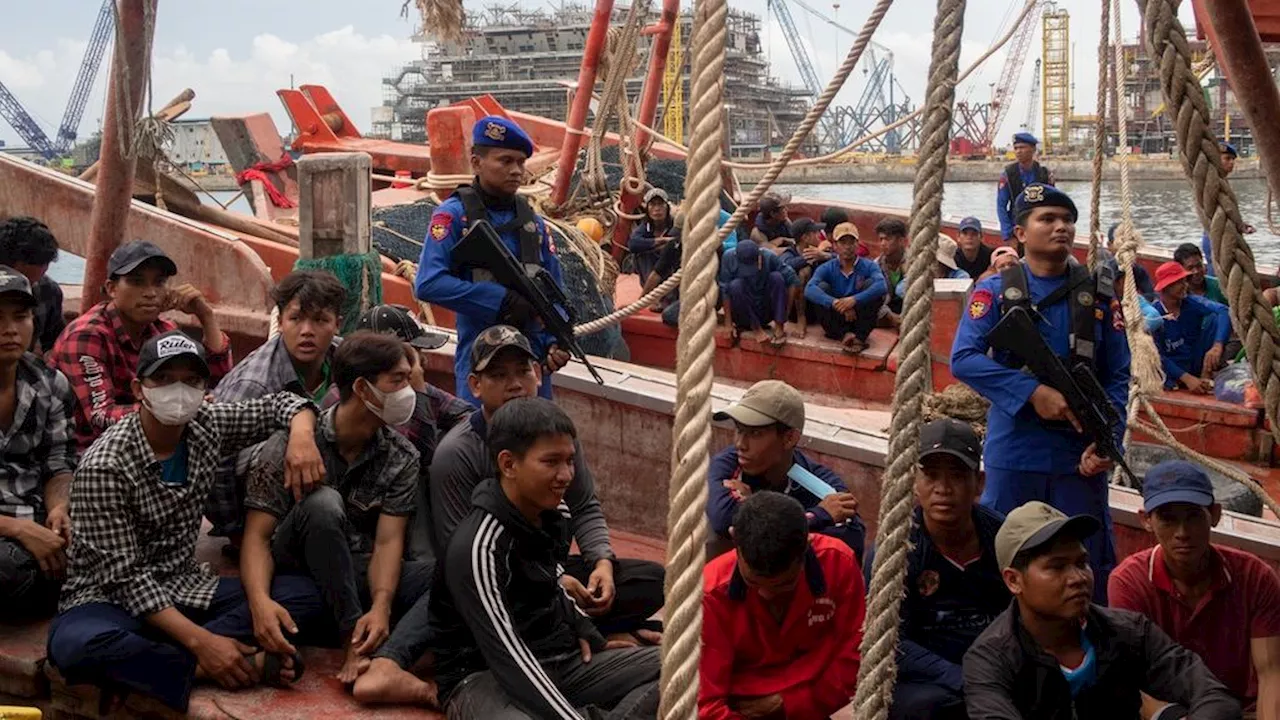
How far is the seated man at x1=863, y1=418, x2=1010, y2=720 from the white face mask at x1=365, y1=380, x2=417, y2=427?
56.1 inches

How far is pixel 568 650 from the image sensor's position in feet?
12.2

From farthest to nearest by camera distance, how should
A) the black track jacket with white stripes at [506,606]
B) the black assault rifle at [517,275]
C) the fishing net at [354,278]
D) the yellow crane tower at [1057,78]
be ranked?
the yellow crane tower at [1057,78]
the fishing net at [354,278]
the black assault rifle at [517,275]
the black track jacket with white stripes at [506,606]

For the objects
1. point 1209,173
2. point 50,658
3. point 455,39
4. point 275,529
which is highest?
point 455,39

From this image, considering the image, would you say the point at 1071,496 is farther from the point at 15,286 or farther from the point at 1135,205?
the point at 1135,205

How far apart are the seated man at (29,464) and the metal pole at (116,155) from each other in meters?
1.40

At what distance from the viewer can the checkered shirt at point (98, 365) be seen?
4477 mm

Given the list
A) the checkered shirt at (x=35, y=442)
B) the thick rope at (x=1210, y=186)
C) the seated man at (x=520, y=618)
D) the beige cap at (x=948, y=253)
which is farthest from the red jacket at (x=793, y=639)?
the beige cap at (x=948, y=253)

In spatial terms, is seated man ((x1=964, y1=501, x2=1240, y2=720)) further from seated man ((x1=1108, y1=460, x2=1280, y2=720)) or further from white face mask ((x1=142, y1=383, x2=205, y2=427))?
white face mask ((x1=142, y1=383, x2=205, y2=427))

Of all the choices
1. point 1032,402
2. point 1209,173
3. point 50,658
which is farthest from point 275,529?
point 1209,173

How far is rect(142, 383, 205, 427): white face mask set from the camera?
12.2 ft

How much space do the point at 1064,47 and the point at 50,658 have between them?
56515 millimetres

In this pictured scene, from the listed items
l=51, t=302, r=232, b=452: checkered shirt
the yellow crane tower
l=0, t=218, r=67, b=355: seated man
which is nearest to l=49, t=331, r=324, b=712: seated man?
l=51, t=302, r=232, b=452: checkered shirt

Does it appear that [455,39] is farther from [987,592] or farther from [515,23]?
[515,23]

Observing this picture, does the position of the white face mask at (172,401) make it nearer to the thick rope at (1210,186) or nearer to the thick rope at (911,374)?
the thick rope at (911,374)
